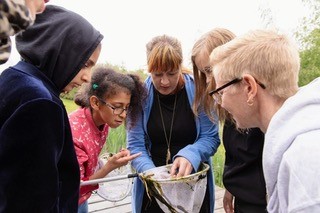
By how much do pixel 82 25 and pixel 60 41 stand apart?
116 millimetres

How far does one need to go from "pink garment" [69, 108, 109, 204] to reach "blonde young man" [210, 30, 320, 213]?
32.6 inches

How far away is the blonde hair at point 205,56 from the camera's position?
1806mm

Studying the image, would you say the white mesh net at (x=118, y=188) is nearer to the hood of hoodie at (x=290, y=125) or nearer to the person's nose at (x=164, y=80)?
the person's nose at (x=164, y=80)

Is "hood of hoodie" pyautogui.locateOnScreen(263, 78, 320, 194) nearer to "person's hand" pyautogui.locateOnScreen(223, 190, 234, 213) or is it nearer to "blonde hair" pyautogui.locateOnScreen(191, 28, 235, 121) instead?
"blonde hair" pyautogui.locateOnScreen(191, 28, 235, 121)

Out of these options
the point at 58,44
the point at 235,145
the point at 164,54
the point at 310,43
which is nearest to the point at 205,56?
the point at 164,54

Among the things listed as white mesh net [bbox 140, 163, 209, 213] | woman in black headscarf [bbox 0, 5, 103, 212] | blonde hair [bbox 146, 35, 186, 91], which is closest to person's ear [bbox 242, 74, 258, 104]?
woman in black headscarf [bbox 0, 5, 103, 212]

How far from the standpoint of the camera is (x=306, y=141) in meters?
0.85

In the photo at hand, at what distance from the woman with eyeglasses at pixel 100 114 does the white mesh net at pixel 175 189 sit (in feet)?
0.55

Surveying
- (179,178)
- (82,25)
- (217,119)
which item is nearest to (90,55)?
(82,25)

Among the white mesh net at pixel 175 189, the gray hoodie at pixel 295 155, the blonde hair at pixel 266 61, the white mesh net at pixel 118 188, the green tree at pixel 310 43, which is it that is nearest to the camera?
the gray hoodie at pixel 295 155

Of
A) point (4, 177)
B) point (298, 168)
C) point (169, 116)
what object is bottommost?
point (169, 116)

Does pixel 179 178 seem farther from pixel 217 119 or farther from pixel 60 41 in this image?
pixel 60 41

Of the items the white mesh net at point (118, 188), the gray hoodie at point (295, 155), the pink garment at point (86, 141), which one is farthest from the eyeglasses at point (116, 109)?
the gray hoodie at point (295, 155)

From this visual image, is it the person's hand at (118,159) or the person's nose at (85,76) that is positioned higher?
the person's nose at (85,76)
